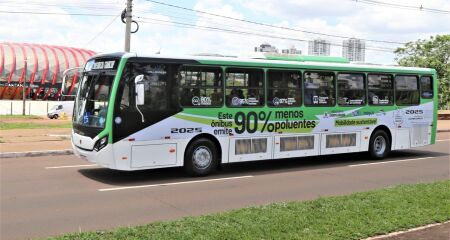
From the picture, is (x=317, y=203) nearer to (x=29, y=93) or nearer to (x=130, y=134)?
(x=130, y=134)

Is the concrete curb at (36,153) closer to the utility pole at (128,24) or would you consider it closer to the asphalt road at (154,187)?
the asphalt road at (154,187)

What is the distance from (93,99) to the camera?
428 inches

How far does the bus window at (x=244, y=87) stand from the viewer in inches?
474

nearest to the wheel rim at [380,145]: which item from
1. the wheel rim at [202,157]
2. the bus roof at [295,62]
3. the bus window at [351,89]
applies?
the bus window at [351,89]

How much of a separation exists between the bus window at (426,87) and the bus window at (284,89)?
5472mm

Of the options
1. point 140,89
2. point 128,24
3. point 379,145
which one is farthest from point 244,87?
point 128,24

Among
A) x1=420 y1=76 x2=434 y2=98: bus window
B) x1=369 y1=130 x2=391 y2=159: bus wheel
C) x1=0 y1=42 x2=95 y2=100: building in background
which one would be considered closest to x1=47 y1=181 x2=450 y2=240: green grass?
x1=369 y1=130 x2=391 y2=159: bus wheel

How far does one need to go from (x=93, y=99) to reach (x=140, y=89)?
1139 millimetres

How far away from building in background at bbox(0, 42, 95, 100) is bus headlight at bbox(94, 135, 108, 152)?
67228mm

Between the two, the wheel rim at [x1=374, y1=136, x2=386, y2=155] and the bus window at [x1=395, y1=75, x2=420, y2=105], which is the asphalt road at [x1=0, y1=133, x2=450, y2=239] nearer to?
the wheel rim at [x1=374, y1=136, x2=386, y2=155]

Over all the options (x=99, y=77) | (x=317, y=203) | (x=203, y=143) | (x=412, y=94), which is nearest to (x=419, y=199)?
(x=317, y=203)

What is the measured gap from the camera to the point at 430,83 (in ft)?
55.0

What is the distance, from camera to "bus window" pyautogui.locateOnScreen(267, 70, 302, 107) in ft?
41.9

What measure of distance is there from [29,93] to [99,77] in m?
68.6
